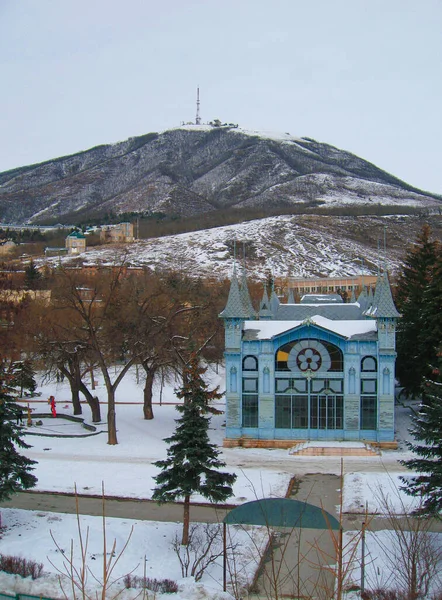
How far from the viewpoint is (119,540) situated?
56.0ft

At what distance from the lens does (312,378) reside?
28438 millimetres

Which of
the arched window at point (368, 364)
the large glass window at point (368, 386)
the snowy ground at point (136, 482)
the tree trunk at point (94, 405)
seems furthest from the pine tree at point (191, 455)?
the tree trunk at point (94, 405)

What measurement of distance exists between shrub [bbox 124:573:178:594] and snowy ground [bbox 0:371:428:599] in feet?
0.80

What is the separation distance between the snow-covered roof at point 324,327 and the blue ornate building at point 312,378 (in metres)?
0.05

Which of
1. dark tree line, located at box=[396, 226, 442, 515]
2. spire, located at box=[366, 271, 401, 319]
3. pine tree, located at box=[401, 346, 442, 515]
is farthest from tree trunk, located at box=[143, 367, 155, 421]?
pine tree, located at box=[401, 346, 442, 515]

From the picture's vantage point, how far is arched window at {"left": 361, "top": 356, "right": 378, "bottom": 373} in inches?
1113

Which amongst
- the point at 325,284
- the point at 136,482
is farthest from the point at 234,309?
the point at 325,284

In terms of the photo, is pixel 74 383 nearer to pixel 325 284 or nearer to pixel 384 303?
pixel 384 303

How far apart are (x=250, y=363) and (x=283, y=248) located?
4289 inches

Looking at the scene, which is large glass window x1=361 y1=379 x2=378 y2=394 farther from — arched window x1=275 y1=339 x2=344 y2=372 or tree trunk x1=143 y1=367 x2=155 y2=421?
tree trunk x1=143 y1=367 x2=155 y2=421

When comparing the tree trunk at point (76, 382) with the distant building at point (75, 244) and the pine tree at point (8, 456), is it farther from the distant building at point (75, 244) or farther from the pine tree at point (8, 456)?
the distant building at point (75, 244)

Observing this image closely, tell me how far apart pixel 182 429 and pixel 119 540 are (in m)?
3.59

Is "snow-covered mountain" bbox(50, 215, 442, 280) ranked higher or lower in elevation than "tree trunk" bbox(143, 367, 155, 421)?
higher

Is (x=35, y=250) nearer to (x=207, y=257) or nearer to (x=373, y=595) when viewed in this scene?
(x=207, y=257)
